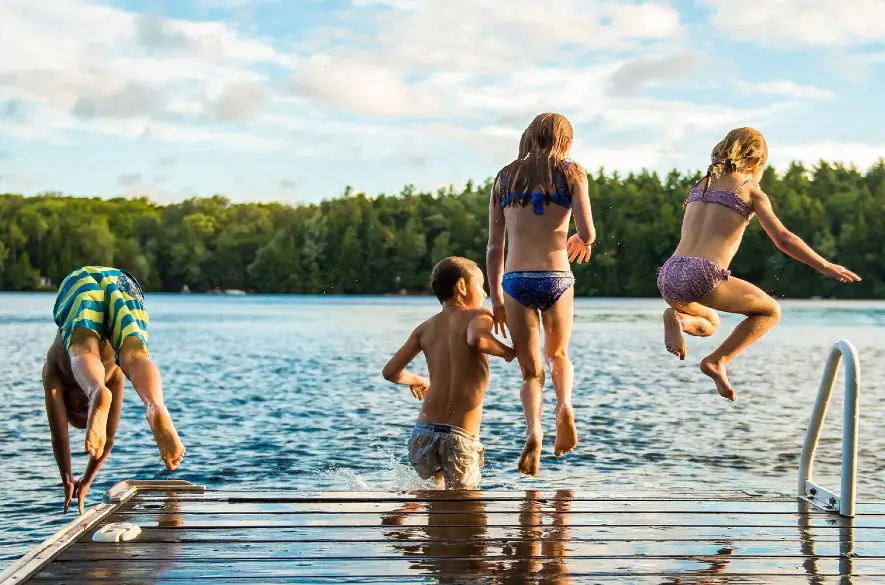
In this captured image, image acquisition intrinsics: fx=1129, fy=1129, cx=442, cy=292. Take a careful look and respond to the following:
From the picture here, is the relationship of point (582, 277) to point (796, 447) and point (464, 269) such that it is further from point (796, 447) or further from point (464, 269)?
point (464, 269)

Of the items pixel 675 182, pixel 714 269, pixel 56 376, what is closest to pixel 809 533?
pixel 714 269

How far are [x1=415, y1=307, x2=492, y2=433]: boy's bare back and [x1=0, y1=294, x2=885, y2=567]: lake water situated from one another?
0.86m

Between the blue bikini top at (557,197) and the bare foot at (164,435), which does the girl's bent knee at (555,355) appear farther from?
the bare foot at (164,435)

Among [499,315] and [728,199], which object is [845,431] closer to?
[728,199]

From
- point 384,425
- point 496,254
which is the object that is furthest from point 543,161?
point 384,425

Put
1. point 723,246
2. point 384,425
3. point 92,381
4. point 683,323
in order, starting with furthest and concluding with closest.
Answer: point 384,425
point 683,323
point 723,246
point 92,381

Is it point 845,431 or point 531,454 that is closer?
point 845,431

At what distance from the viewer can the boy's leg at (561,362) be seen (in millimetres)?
5902

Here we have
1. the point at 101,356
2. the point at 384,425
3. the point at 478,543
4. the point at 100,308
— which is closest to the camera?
the point at 478,543

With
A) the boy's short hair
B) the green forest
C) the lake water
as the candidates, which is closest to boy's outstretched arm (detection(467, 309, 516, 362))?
the boy's short hair

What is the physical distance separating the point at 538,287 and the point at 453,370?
3.40 ft

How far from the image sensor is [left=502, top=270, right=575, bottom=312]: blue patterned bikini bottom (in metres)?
5.96

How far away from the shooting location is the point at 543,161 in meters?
5.97

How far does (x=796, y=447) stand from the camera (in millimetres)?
17297
